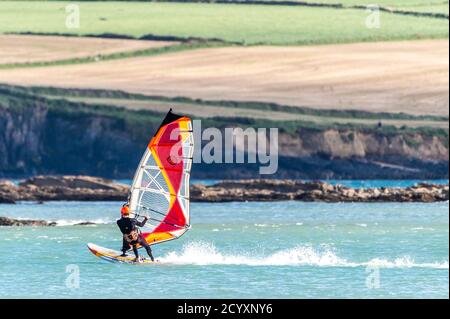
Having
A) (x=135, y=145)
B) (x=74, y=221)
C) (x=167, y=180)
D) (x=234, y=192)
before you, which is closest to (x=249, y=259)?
(x=167, y=180)

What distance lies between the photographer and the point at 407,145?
11512 centimetres

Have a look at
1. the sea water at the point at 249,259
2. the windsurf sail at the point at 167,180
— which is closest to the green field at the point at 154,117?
the sea water at the point at 249,259

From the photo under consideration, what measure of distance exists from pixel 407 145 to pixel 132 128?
739 inches

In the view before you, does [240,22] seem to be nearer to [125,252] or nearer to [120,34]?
[120,34]

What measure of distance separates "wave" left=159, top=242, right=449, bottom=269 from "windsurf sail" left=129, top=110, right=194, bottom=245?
4.38ft

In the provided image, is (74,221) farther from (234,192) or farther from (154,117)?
(154,117)

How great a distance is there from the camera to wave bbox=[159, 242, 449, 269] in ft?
154

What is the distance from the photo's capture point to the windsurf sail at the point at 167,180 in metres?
45.8

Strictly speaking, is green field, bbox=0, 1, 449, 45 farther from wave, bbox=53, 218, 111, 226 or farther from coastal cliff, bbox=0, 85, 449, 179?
wave, bbox=53, 218, 111, 226

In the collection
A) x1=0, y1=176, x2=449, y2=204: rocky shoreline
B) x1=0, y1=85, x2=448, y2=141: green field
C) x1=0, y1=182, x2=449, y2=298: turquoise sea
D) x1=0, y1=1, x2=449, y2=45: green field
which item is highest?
x1=0, y1=1, x2=449, y2=45: green field

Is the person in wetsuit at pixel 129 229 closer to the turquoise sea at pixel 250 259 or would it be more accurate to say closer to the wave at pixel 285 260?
the turquoise sea at pixel 250 259

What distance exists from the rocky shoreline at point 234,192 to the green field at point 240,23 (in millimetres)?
45888

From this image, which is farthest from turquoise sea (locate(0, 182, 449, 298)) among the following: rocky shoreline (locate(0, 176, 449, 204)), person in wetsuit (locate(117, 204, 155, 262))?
rocky shoreline (locate(0, 176, 449, 204))
